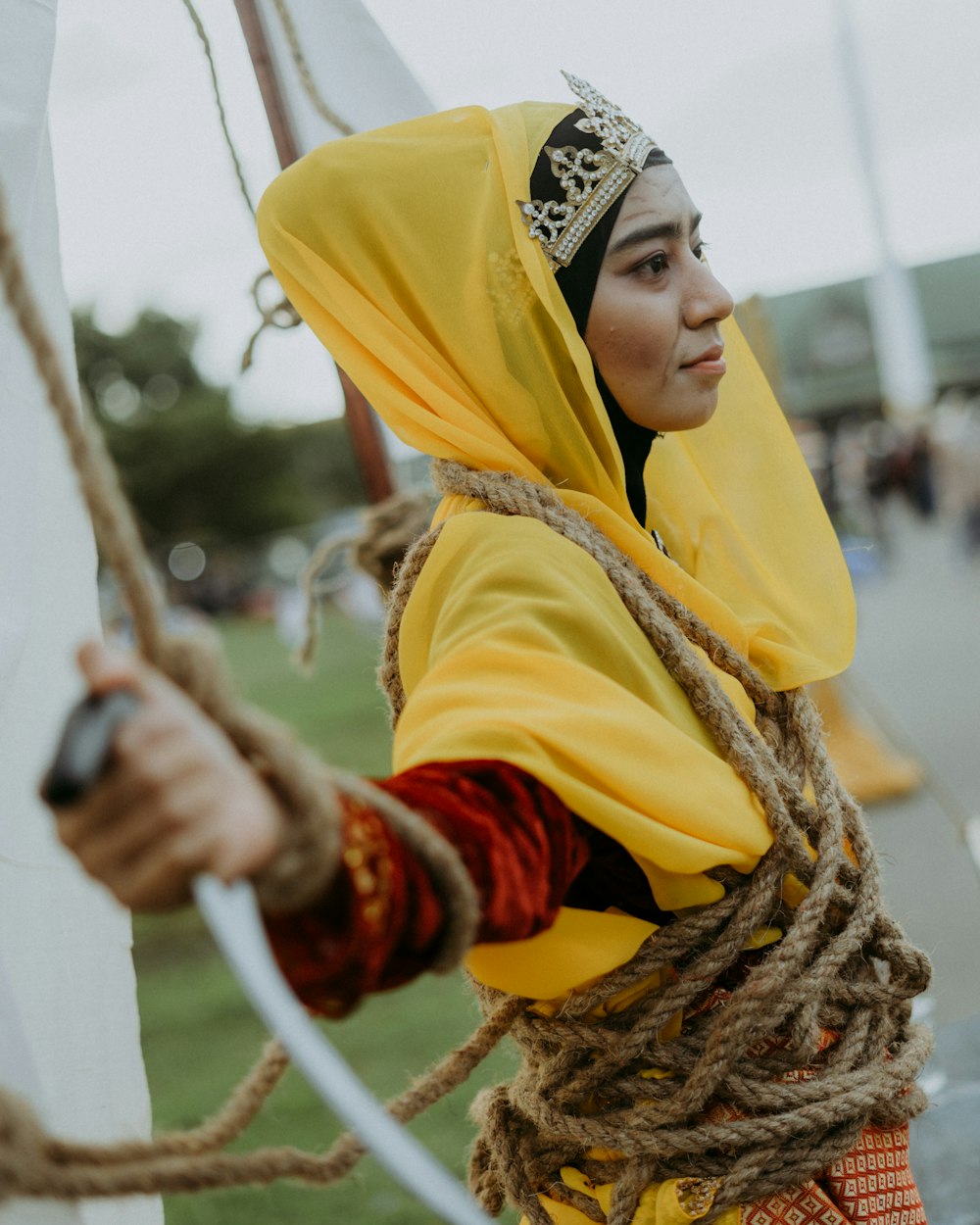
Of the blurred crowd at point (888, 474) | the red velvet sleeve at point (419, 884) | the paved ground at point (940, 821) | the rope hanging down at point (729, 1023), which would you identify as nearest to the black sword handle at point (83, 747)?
the red velvet sleeve at point (419, 884)

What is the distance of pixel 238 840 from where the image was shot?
766mm

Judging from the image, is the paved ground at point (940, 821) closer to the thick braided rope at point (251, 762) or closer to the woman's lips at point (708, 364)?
the woman's lips at point (708, 364)

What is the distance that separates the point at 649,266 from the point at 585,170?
141mm

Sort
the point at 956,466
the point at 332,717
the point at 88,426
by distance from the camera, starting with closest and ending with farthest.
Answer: the point at 88,426, the point at 332,717, the point at 956,466

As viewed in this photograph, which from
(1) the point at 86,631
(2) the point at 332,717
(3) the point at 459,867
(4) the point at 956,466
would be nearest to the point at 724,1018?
(3) the point at 459,867

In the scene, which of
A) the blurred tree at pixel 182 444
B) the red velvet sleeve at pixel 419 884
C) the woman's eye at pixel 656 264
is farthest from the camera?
the blurred tree at pixel 182 444

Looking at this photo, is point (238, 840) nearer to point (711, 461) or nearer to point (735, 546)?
point (735, 546)

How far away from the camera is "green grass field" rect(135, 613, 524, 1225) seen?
3.32 meters

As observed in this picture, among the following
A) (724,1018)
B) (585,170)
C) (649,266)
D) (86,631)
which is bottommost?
(724,1018)

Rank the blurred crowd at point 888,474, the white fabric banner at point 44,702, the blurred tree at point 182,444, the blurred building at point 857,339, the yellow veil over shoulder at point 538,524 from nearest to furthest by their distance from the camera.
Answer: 1. the yellow veil over shoulder at point 538,524
2. the white fabric banner at point 44,702
3. the blurred crowd at point 888,474
4. the blurred building at point 857,339
5. the blurred tree at point 182,444

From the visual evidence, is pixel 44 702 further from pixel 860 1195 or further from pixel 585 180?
pixel 860 1195

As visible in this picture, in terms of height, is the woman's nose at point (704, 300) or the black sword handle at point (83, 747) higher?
the woman's nose at point (704, 300)

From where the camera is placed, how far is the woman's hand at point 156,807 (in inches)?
29.4

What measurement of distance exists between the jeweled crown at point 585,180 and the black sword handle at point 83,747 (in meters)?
0.94
